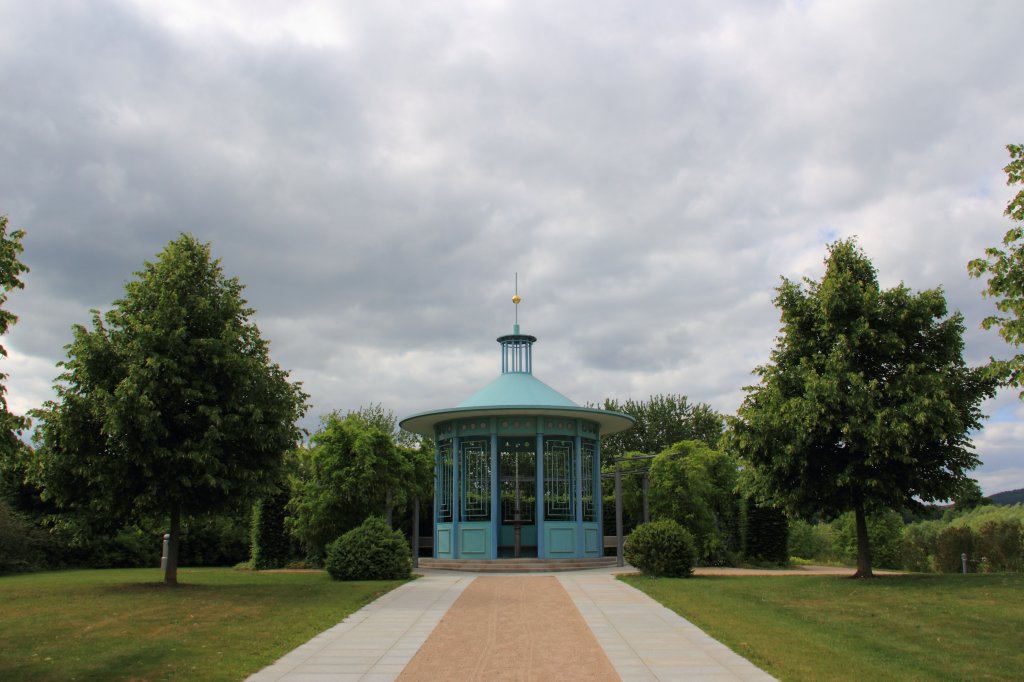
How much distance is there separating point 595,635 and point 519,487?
15.8m

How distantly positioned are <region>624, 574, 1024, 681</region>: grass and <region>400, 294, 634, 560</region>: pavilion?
593cm

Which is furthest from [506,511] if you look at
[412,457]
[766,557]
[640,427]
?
[640,427]

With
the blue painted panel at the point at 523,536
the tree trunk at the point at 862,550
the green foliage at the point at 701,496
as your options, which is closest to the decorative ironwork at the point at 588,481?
the green foliage at the point at 701,496

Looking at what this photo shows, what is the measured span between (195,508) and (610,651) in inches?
392

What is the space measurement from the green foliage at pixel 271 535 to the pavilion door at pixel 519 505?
21.1ft

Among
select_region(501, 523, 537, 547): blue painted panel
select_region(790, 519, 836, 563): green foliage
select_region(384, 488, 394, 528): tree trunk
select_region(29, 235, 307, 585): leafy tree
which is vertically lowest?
select_region(790, 519, 836, 563): green foliage

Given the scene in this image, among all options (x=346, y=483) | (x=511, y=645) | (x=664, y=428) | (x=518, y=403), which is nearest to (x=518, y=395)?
(x=518, y=403)

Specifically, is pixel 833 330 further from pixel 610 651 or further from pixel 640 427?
pixel 640 427

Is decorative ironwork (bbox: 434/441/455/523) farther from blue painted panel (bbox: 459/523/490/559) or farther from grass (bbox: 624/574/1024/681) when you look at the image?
grass (bbox: 624/574/1024/681)

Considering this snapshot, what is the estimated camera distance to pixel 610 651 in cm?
895

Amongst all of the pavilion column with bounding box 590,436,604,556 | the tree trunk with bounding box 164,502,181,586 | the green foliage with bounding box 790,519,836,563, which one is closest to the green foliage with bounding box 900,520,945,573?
the green foliage with bounding box 790,519,836,563

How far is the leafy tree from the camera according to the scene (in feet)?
47.4

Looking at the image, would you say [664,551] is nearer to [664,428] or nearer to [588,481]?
[588,481]

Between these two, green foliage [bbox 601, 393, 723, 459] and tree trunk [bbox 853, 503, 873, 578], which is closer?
tree trunk [bbox 853, 503, 873, 578]
